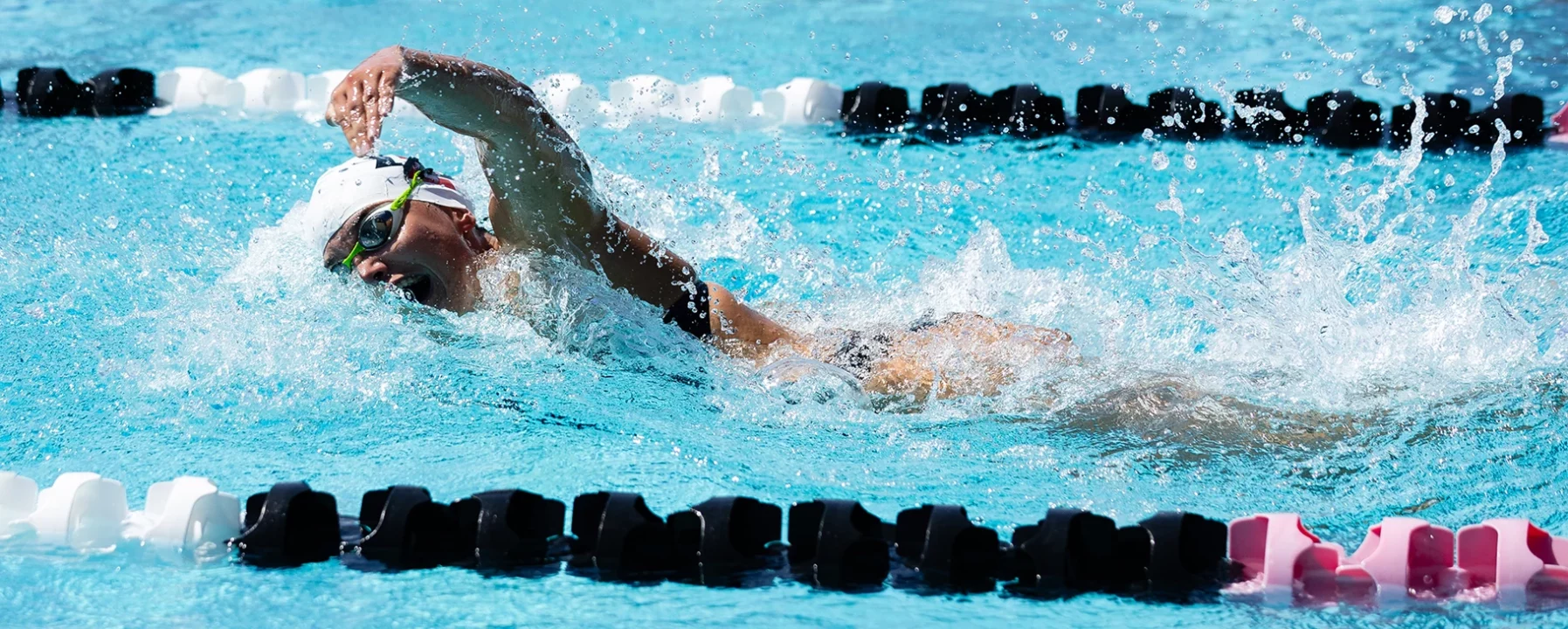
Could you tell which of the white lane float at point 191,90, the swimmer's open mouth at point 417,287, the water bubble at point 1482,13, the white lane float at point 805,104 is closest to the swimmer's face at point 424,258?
the swimmer's open mouth at point 417,287

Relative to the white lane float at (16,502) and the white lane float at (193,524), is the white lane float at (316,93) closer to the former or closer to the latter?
the white lane float at (16,502)

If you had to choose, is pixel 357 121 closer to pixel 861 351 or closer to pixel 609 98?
pixel 861 351

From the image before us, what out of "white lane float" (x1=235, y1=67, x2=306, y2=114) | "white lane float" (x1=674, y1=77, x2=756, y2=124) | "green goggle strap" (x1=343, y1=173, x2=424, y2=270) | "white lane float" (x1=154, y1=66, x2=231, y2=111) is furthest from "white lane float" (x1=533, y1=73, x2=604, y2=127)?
"green goggle strap" (x1=343, y1=173, x2=424, y2=270)

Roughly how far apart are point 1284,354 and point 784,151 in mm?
2059

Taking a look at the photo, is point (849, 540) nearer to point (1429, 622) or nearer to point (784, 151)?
point (1429, 622)

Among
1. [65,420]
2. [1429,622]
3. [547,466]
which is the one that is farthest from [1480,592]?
[65,420]

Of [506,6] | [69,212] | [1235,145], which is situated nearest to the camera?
[69,212]

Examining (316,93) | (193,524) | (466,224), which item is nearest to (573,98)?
(316,93)

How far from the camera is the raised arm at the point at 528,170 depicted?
7.01 feet

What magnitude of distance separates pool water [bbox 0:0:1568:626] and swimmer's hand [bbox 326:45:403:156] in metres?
0.52

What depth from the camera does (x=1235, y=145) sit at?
4.34m

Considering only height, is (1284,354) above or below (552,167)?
below

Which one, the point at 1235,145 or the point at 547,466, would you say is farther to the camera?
the point at 1235,145

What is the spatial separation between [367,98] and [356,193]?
0.50 metres
